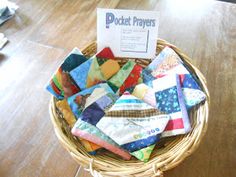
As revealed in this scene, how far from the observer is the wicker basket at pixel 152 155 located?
556mm

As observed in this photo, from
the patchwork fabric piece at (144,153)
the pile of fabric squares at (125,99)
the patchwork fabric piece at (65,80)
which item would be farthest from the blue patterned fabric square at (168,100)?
the patchwork fabric piece at (65,80)

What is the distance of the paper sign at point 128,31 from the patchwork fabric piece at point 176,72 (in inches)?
1.4

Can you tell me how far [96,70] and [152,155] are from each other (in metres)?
0.28

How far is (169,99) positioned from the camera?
0.68 m

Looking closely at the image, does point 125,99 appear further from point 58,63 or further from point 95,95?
point 58,63

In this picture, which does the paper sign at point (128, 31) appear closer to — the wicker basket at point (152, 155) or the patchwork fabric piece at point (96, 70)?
the patchwork fabric piece at point (96, 70)

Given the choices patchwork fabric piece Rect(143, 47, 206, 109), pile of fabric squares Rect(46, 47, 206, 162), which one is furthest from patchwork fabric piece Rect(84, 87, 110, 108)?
patchwork fabric piece Rect(143, 47, 206, 109)

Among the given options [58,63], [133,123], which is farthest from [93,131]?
[58,63]

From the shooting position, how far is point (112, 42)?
782 millimetres

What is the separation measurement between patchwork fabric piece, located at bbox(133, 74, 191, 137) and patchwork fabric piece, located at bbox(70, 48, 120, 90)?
0.34 ft

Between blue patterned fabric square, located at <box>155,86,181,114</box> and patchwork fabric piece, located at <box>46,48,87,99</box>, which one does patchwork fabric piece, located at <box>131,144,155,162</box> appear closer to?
blue patterned fabric square, located at <box>155,86,181,114</box>

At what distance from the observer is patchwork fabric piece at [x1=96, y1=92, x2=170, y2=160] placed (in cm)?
62

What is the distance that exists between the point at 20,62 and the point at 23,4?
43 centimetres

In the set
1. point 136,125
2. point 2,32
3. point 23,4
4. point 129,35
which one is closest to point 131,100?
point 136,125
